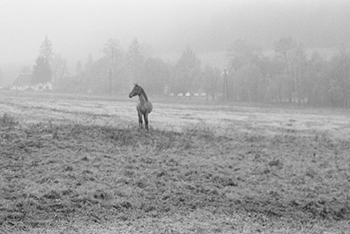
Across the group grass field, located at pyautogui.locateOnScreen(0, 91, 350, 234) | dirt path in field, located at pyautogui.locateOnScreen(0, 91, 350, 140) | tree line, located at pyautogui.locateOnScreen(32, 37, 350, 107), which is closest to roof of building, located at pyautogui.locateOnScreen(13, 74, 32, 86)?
tree line, located at pyautogui.locateOnScreen(32, 37, 350, 107)

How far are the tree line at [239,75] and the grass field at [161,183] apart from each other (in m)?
52.8

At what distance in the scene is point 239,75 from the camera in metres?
81.3

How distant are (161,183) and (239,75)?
70.3m

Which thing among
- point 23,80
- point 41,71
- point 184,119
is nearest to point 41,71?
point 41,71

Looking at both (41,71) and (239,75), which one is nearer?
(239,75)

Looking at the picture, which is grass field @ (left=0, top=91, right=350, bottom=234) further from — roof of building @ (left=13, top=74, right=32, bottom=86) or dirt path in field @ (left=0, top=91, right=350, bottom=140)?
roof of building @ (left=13, top=74, right=32, bottom=86)

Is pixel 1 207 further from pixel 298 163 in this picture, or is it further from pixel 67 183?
pixel 298 163

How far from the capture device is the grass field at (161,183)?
10117 millimetres

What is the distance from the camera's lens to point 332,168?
17281mm

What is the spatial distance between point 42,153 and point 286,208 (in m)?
9.15

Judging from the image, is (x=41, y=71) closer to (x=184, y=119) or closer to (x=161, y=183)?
(x=184, y=119)

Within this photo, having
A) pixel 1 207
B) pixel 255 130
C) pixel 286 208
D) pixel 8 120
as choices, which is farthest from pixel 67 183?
pixel 255 130

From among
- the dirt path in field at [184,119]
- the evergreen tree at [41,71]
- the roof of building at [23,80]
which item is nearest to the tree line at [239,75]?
the evergreen tree at [41,71]

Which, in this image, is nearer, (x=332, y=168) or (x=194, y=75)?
(x=332, y=168)
